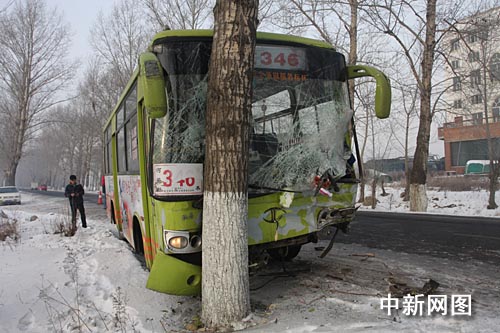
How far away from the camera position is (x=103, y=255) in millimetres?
7551

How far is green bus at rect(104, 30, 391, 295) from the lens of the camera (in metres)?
4.44

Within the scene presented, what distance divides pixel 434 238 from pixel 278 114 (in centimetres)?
595

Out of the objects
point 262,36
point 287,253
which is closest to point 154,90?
point 262,36

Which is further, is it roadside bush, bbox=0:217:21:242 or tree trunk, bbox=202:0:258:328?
roadside bush, bbox=0:217:21:242

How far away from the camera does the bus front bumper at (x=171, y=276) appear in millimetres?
4531

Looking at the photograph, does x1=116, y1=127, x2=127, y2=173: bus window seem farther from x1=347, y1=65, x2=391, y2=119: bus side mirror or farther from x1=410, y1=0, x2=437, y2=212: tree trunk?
x1=410, y1=0, x2=437, y2=212: tree trunk

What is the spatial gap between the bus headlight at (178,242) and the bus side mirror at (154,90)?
1335mm

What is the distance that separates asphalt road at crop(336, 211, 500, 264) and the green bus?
303 centimetres

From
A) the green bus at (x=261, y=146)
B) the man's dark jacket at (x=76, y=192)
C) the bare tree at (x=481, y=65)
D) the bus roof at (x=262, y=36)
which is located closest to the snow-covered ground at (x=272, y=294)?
the green bus at (x=261, y=146)

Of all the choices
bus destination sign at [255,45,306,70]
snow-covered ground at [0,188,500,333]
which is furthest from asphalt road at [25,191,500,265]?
bus destination sign at [255,45,306,70]

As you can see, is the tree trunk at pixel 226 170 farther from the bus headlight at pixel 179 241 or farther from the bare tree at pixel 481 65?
the bare tree at pixel 481 65

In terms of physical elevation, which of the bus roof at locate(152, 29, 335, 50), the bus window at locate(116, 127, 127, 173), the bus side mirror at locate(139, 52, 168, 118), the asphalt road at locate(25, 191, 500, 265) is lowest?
the asphalt road at locate(25, 191, 500, 265)

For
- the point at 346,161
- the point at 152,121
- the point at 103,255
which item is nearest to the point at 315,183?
the point at 346,161
